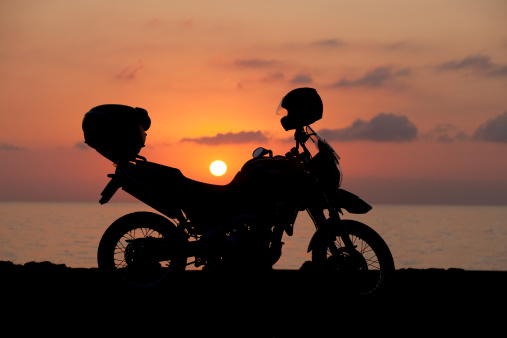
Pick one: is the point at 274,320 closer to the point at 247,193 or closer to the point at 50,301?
the point at 247,193

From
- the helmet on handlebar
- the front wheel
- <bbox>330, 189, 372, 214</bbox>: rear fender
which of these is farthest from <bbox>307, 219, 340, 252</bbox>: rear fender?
the helmet on handlebar

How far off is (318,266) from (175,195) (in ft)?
5.83

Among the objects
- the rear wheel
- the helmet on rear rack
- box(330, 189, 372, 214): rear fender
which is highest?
the helmet on rear rack

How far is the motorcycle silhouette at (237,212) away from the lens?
22.2 feet

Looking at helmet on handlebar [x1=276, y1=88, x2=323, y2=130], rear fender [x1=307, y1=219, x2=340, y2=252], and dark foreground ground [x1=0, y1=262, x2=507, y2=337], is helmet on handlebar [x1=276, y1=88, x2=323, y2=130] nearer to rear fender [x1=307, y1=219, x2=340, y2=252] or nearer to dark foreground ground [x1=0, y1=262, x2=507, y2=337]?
rear fender [x1=307, y1=219, x2=340, y2=252]

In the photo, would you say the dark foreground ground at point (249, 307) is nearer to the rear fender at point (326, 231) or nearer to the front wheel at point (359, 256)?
the front wheel at point (359, 256)

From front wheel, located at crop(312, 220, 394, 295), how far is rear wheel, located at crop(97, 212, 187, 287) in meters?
1.60

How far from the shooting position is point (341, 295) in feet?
22.3

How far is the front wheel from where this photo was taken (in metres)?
6.77

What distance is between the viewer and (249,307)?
20.9 feet

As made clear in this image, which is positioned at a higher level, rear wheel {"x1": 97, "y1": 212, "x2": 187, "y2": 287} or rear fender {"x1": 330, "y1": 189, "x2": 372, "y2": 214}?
rear fender {"x1": 330, "y1": 189, "x2": 372, "y2": 214}

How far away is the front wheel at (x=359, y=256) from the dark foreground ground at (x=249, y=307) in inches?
5.2

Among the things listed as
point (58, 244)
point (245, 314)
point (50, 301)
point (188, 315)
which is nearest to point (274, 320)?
point (245, 314)

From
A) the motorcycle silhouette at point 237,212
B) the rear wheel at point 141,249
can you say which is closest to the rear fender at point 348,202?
the motorcycle silhouette at point 237,212
